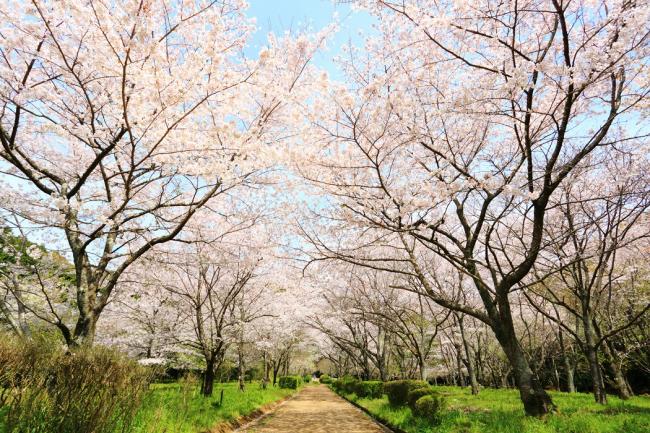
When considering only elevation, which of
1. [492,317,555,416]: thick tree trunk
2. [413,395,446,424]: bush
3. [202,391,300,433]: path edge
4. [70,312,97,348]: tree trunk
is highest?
[70,312,97,348]: tree trunk

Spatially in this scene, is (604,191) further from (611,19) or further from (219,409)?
(219,409)

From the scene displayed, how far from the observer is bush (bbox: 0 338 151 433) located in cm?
331

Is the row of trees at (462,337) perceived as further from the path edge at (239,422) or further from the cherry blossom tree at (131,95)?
the cherry blossom tree at (131,95)

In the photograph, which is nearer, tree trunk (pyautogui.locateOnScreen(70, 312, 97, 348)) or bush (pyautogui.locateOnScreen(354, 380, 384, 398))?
tree trunk (pyautogui.locateOnScreen(70, 312, 97, 348))

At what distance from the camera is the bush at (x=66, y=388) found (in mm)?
3311

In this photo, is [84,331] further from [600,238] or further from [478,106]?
[600,238]

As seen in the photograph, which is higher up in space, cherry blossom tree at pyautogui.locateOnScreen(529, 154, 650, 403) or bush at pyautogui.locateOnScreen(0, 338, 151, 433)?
cherry blossom tree at pyautogui.locateOnScreen(529, 154, 650, 403)

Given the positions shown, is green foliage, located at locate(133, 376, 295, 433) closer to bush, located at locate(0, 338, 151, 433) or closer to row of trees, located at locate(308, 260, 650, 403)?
bush, located at locate(0, 338, 151, 433)

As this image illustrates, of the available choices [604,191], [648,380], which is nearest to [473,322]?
[648,380]


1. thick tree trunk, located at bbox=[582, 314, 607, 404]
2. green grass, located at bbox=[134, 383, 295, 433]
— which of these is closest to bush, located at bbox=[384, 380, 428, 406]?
thick tree trunk, located at bbox=[582, 314, 607, 404]

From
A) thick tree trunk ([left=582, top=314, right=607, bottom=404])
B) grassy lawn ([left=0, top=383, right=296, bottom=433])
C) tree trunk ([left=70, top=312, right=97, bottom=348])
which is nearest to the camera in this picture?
grassy lawn ([left=0, top=383, right=296, bottom=433])

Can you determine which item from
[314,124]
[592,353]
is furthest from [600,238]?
[314,124]

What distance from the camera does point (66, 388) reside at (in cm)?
367

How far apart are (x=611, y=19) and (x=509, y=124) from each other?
2898 millimetres
